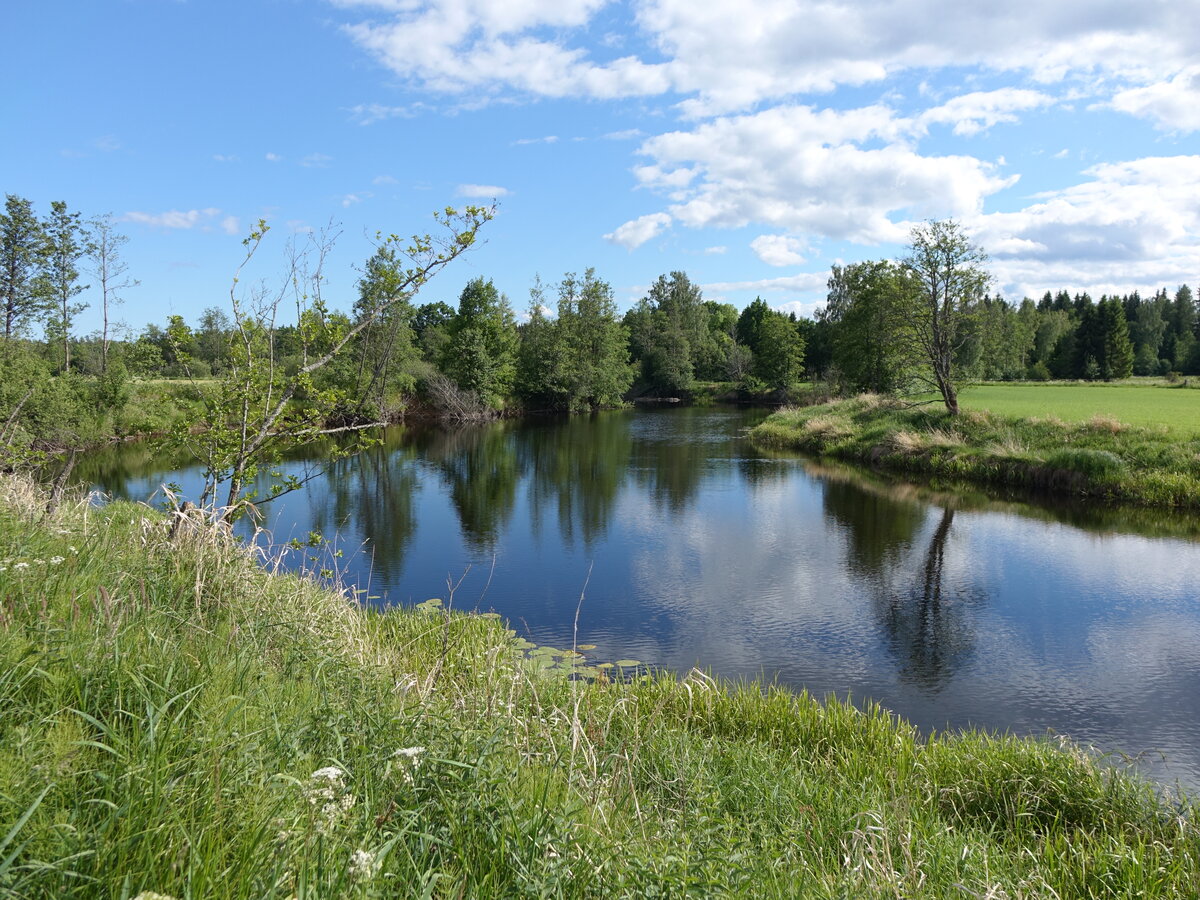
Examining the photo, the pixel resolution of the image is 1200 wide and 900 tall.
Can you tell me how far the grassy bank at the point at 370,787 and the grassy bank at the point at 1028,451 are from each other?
16473mm

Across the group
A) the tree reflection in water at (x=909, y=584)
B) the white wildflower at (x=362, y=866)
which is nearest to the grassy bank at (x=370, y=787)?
the white wildflower at (x=362, y=866)

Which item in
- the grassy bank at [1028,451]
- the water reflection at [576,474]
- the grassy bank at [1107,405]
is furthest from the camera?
the grassy bank at [1107,405]

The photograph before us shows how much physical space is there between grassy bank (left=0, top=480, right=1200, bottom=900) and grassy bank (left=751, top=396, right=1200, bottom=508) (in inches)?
649

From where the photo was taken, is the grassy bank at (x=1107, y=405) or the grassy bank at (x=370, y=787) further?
the grassy bank at (x=1107, y=405)

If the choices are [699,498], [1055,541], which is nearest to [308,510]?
[699,498]

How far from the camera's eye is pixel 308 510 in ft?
62.1

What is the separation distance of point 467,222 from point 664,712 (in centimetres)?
517

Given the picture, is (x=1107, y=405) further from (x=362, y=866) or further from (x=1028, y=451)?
(x=362, y=866)

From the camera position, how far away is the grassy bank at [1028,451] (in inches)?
741

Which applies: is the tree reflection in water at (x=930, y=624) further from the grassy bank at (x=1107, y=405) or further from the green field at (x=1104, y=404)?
the green field at (x=1104, y=404)

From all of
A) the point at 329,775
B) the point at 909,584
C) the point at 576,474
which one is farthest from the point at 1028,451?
the point at 329,775

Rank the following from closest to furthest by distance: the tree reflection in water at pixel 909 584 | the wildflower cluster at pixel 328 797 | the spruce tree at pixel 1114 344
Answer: the wildflower cluster at pixel 328 797, the tree reflection in water at pixel 909 584, the spruce tree at pixel 1114 344

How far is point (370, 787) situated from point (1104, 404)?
34127mm

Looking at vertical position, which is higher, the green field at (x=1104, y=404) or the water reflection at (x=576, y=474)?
the green field at (x=1104, y=404)
